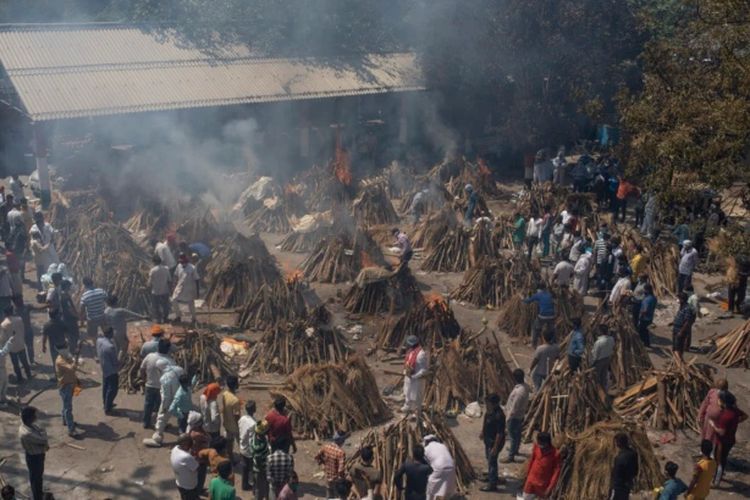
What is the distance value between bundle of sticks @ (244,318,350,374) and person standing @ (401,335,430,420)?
2.09m

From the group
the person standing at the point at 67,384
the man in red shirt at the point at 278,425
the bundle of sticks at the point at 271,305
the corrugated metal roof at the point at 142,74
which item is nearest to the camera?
the man in red shirt at the point at 278,425

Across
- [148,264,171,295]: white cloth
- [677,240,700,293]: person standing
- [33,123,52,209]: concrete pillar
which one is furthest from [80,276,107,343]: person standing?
[677,240,700,293]: person standing

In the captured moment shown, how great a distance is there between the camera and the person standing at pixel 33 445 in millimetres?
10914

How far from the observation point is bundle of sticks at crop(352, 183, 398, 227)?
79.4 ft

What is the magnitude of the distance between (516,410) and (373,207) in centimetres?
1302

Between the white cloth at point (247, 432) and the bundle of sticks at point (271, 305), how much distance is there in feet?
19.3

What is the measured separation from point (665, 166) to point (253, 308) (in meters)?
8.78

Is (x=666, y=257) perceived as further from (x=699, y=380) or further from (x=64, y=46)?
(x=64, y=46)

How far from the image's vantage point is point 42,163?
25125mm

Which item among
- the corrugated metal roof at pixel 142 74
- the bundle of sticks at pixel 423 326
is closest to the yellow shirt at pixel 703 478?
the bundle of sticks at pixel 423 326

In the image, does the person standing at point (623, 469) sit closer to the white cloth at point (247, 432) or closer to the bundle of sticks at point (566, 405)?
the bundle of sticks at point (566, 405)

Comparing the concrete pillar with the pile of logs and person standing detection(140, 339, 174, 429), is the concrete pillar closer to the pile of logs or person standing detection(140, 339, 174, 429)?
person standing detection(140, 339, 174, 429)

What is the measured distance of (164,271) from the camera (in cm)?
1670

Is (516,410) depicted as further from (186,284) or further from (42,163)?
(42,163)
